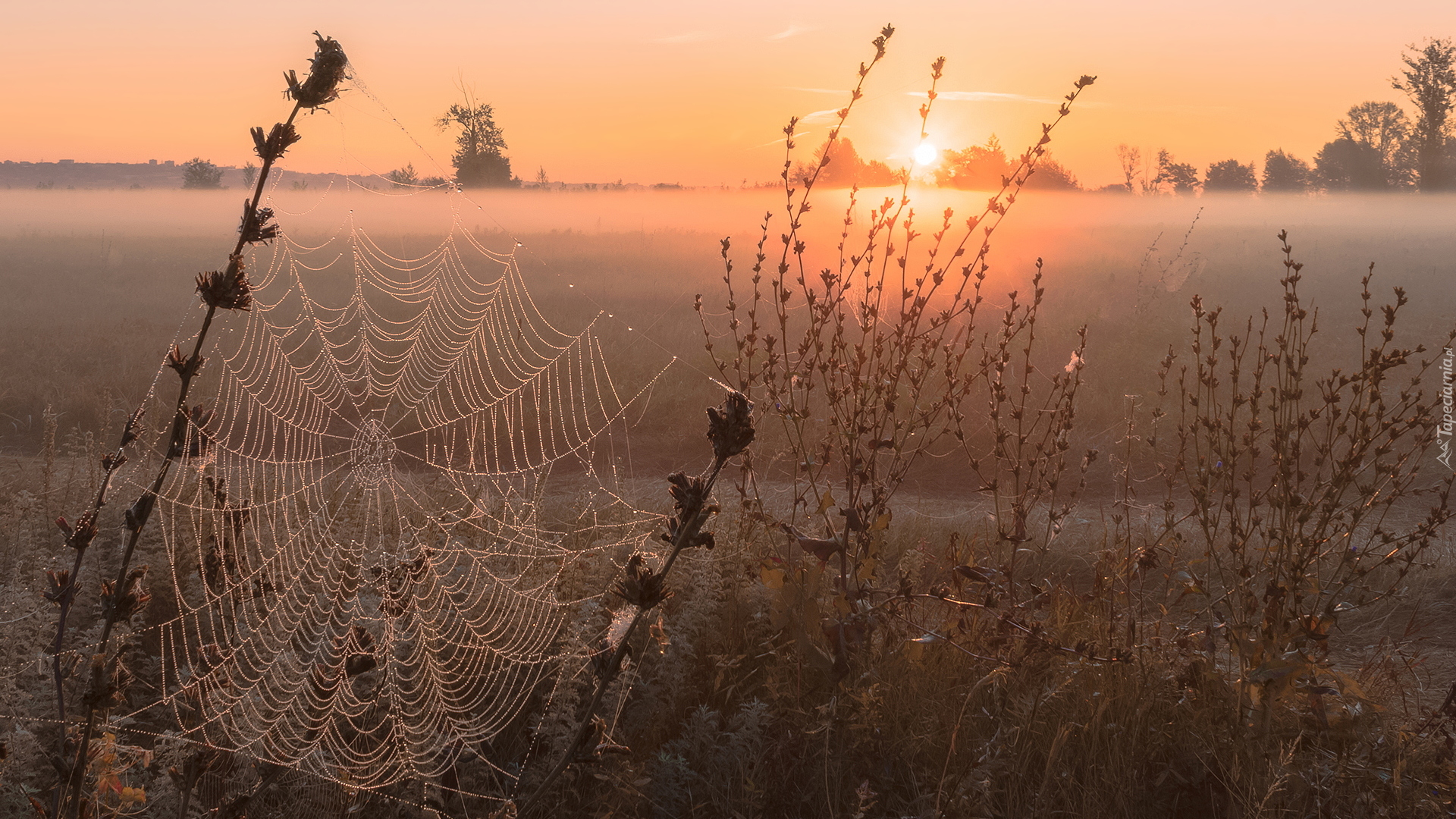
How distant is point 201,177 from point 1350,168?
62050 mm

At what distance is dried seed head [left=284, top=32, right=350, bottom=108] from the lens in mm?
1379

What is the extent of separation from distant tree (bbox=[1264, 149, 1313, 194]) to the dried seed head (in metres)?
61.4

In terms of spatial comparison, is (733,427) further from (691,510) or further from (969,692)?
(969,692)

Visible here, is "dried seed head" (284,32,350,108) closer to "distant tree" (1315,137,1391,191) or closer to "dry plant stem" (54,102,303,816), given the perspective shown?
"dry plant stem" (54,102,303,816)

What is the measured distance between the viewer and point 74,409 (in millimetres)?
9461

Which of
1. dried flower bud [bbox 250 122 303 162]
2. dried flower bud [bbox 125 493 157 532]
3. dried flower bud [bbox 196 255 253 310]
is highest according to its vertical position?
dried flower bud [bbox 250 122 303 162]

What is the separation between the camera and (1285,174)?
175 ft

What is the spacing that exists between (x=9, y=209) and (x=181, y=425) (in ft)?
195

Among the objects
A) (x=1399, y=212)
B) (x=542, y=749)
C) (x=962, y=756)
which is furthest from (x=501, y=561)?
(x=1399, y=212)

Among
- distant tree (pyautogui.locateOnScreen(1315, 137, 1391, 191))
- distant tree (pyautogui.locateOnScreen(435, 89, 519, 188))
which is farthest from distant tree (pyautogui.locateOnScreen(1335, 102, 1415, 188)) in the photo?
distant tree (pyautogui.locateOnScreen(435, 89, 519, 188))

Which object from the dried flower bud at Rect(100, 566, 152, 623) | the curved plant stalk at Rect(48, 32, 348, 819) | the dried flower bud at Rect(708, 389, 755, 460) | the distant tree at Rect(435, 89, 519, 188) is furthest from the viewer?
the distant tree at Rect(435, 89, 519, 188)

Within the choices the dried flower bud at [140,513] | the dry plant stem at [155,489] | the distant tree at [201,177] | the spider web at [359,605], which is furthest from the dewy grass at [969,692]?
the distant tree at [201,177]

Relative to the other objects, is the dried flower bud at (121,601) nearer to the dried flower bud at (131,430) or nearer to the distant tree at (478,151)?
the dried flower bud at (131,430)

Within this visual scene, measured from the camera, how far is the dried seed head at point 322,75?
4.52ft
